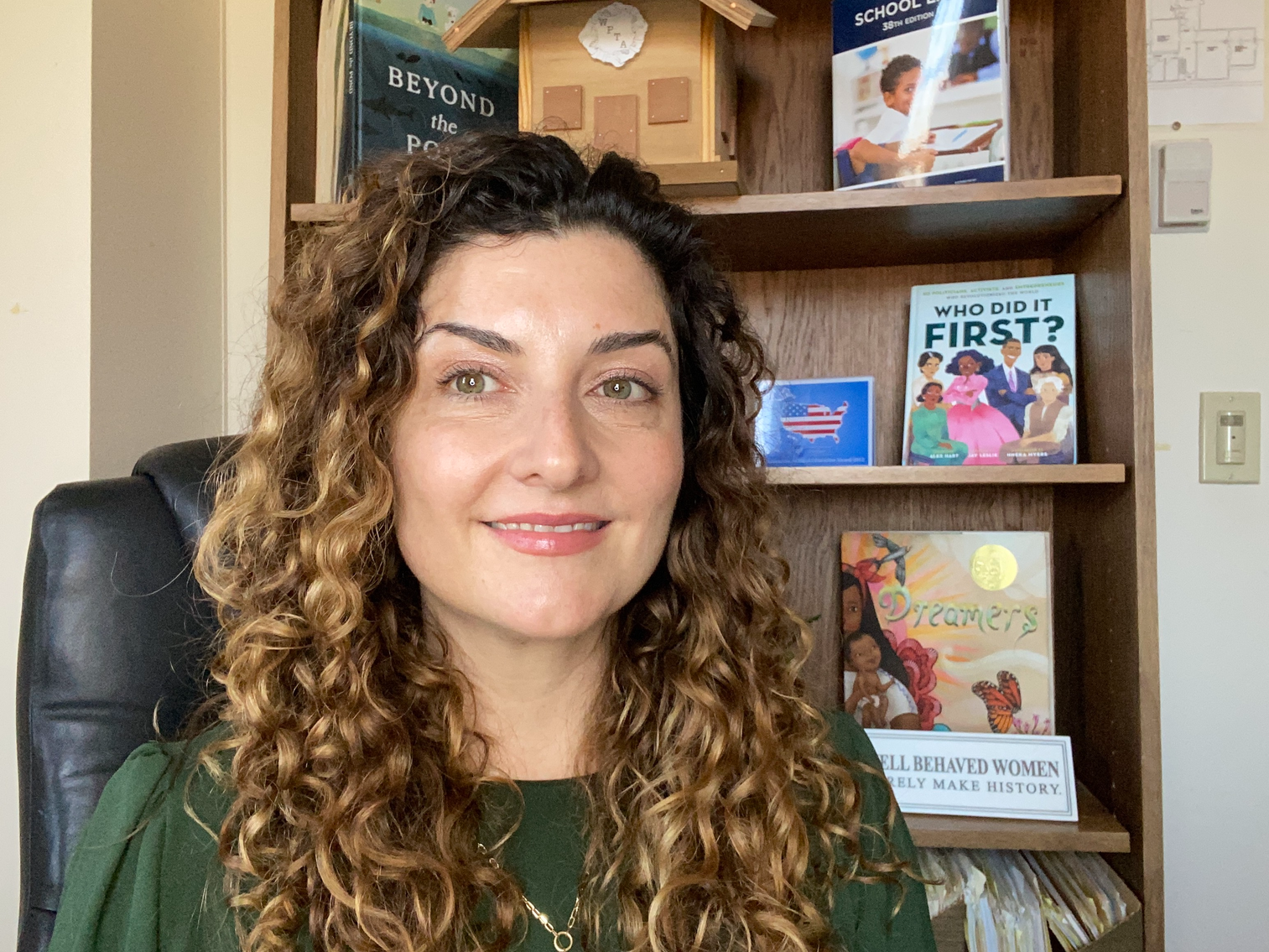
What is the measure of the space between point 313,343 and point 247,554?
0.74 ft

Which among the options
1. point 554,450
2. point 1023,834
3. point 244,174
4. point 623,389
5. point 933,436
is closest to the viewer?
point 554,450

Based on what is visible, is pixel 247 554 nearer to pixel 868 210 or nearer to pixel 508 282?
→ pixel 508 282

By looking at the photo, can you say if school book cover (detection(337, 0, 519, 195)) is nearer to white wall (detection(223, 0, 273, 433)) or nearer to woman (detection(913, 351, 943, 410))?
white wall (detection(223, 0, 273, 433))

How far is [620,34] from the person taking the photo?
140 centimetres

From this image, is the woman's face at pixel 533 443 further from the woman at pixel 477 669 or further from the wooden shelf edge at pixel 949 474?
the wooden shelf edge at pixel 949 474

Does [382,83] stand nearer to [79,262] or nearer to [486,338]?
[79,262]

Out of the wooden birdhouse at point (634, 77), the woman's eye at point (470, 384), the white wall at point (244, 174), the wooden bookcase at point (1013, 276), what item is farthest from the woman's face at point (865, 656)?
the white wall at point (244, 174)

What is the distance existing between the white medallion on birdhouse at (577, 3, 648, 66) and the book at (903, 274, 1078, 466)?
58 centimetres

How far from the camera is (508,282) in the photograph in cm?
94

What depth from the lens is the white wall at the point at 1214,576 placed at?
1.68 metres

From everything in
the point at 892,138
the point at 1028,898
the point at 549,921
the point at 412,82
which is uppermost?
the point at 412,82

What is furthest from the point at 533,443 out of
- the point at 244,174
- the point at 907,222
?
the point at 244,174

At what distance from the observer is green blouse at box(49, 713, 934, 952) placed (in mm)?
889

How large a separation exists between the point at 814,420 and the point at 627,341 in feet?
2.35
